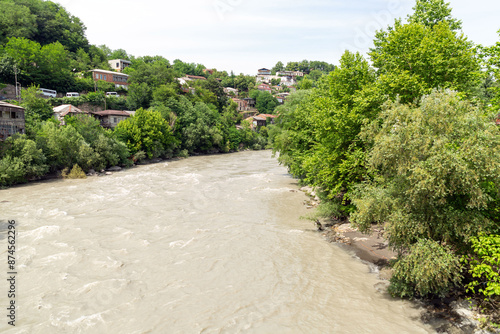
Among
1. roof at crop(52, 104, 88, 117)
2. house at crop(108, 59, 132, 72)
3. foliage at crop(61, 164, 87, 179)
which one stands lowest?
foliage at crop(61, 164, 87, 179)

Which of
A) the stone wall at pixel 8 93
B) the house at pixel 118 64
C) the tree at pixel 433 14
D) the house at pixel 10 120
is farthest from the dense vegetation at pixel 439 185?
the house at pixel 118 64

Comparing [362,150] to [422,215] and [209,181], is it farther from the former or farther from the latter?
[209,181]

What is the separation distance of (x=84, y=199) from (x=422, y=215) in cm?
2355

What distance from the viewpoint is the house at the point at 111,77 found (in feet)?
212

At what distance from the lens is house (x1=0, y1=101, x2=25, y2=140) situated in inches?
1128

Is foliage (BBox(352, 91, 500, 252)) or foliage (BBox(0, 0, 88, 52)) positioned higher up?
foliage (BBox(0, 0, 88, 52))

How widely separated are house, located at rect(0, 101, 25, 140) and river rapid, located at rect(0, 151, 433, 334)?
324 inches

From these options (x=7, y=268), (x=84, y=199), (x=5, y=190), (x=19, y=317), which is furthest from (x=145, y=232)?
(x=5, y=190)

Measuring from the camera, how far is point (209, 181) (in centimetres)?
3281

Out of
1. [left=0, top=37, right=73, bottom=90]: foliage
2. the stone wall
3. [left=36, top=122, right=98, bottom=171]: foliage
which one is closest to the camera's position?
[left=36, top=122, right=98, bottom=171]: foliage

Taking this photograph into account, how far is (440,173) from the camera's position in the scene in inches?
353

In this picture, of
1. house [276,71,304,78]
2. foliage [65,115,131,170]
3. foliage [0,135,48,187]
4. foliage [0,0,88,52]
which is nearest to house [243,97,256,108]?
foliage [0,0,88,52]

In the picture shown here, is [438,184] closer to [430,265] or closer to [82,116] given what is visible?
[430,265]

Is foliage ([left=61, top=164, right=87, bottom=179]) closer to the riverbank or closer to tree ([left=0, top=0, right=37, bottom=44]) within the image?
the riverbank
